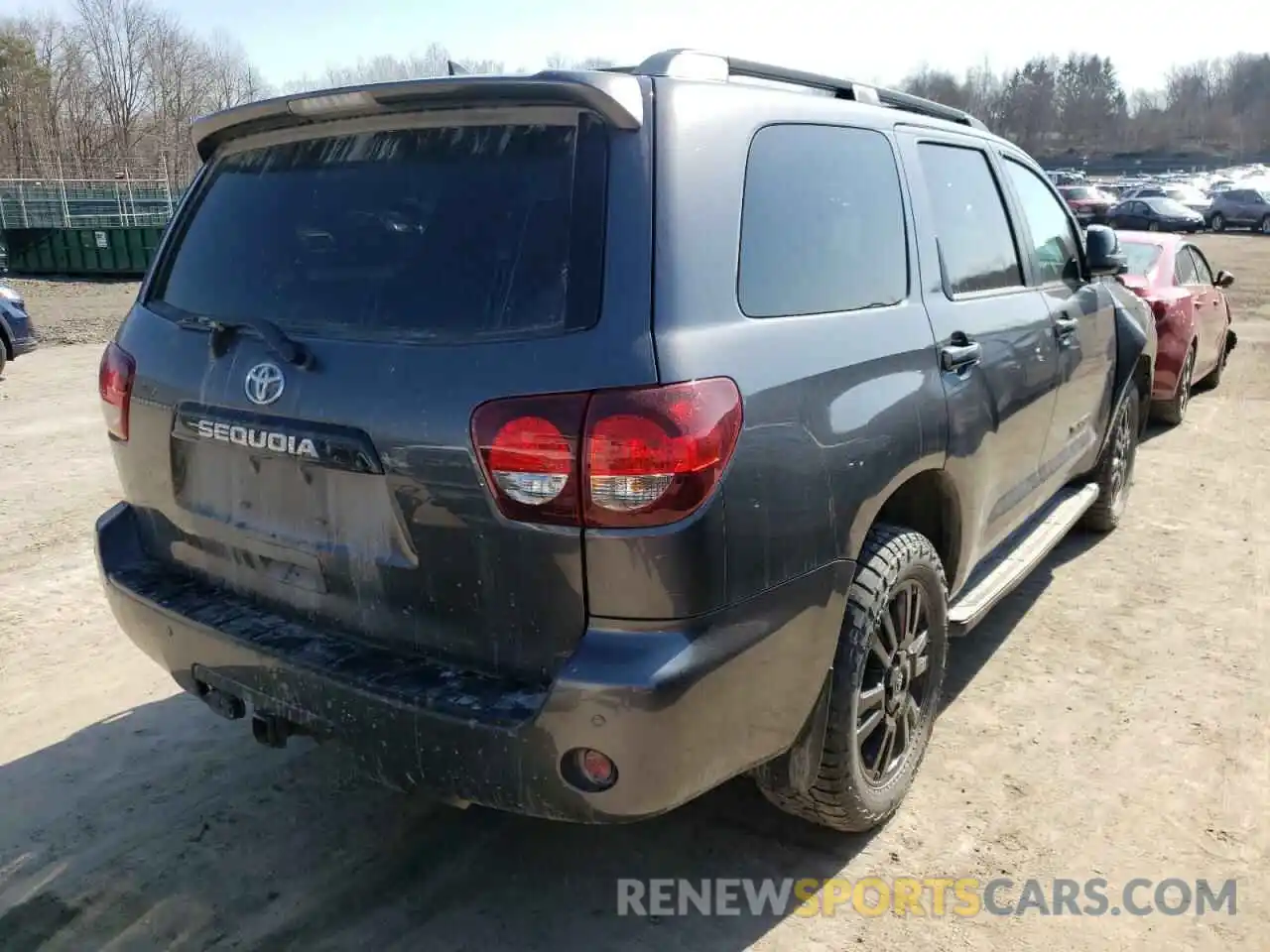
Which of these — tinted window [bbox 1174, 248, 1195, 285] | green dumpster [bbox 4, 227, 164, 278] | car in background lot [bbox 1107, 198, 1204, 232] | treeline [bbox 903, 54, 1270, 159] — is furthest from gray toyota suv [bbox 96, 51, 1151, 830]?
treeline [bbox 903, 54, 1270, 159]

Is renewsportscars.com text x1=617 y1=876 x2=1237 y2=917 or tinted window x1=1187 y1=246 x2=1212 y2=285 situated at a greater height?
tinted window x1=1187 y1=246 x2=1212 y2=285

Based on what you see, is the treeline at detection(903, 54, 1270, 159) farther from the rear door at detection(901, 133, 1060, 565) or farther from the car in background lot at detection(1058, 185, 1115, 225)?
the rear door at detection(901, 133, 1060, 565)

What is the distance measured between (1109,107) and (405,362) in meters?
143

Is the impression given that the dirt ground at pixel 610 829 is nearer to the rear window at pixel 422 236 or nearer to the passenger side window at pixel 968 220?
the rear window at pixel 422 236

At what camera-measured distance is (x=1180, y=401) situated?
Result: 8227mm

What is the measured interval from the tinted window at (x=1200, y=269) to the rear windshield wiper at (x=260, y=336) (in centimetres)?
870

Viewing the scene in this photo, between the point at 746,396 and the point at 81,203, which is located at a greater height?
the point at 81,203

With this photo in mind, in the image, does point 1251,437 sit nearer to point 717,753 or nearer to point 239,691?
point 717,753

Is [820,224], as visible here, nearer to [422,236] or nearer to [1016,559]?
[422,236]

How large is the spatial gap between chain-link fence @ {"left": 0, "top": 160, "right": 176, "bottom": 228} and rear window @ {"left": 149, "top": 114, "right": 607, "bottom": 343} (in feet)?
99.0

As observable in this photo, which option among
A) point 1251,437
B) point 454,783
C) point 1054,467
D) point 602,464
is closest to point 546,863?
point 454,783

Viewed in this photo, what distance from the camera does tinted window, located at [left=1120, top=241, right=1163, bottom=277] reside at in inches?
327

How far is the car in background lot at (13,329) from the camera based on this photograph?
423 inches

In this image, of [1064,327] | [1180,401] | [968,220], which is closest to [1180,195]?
[1180,401]
